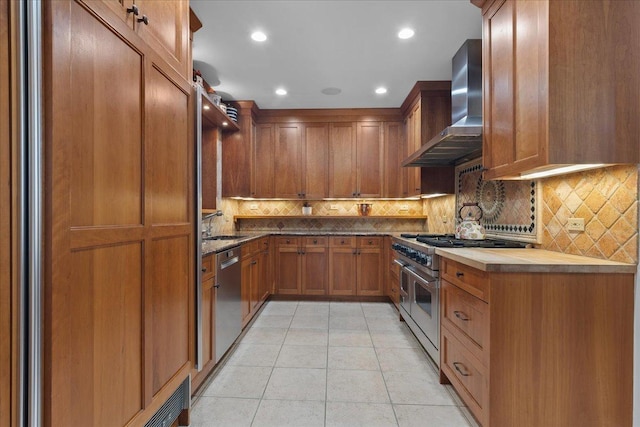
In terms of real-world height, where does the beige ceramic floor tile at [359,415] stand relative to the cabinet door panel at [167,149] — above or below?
below

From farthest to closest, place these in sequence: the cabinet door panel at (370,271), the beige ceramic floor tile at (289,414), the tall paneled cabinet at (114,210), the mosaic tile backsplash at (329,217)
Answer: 1. the mosaic tile backsplash at (329,217)
2. the cabinet door panel at (370,271)
3. the beige ceramic floor tile at (289,414)
4. the tall paneled cabinet at (114,210)

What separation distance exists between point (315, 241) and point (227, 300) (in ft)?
6.19

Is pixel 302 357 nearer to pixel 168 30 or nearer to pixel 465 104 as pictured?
pixel 168 30

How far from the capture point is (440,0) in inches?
84.4

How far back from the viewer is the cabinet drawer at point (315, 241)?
4207mm

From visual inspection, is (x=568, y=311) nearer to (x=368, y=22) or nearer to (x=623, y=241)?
(x=623, y=241)

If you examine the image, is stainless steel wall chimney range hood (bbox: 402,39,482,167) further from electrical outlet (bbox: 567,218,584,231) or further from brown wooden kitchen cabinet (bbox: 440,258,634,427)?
brown wooden kitchen cabinet (bbox: 440,258,634,427)

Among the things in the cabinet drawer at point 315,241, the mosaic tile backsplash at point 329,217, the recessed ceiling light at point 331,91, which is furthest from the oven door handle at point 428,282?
the recessed ceiling light at point 331,91

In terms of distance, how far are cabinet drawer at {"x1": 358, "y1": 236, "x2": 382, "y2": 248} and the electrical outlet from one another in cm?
245

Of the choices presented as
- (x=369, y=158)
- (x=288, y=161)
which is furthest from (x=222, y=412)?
(x=369, y=158)

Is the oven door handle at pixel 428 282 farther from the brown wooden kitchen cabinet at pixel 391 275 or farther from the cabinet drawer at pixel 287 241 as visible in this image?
the cabinet drawer at pixel 287 241

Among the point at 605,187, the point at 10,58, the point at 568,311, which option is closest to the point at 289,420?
the point at 568,311

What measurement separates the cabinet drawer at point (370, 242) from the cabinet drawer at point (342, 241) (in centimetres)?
9

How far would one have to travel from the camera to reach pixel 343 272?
13.8 ft
